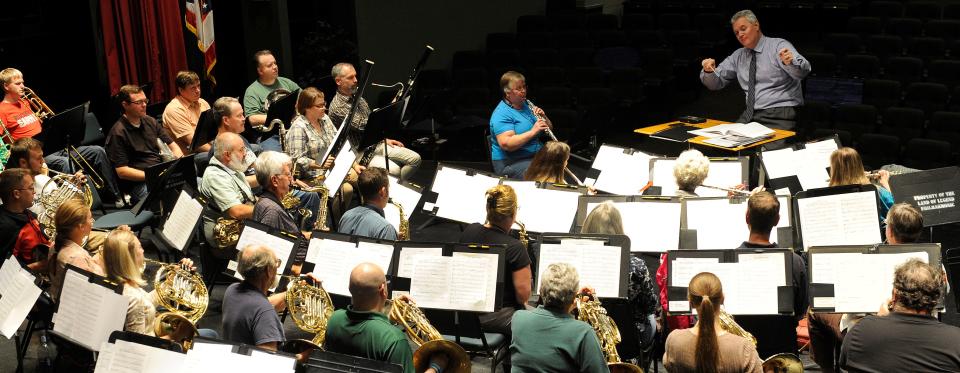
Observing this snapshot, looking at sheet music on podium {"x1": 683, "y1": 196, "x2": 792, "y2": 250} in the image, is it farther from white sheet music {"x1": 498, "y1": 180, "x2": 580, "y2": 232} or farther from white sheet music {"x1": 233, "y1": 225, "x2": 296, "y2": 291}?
white sheet music {"x1": 233, "y1": 225, "x2": 296, "y2": 291}

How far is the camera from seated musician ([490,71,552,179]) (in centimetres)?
768

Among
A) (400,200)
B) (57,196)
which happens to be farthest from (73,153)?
(400,200)

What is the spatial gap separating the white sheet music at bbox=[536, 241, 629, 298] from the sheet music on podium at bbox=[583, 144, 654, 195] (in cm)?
185

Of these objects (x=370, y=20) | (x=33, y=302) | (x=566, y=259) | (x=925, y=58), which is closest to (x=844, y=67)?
(x=925, y=58)

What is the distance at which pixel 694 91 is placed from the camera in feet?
41.4

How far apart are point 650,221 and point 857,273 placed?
1279mm

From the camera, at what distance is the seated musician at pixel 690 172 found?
19.3ft

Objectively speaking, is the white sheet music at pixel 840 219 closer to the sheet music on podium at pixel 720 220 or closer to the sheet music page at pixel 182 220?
the sheet music on podium at pixel 720 220

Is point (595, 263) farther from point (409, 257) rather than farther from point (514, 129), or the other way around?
point (514, 129)

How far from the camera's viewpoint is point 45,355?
5844 mm

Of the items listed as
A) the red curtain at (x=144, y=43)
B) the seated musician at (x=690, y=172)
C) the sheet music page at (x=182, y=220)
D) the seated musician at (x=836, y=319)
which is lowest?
the seated musician at (x=836, y=319)

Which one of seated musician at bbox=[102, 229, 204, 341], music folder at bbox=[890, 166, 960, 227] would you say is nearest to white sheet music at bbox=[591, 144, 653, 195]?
music folder at bbox=[890, 166, 960, 227]

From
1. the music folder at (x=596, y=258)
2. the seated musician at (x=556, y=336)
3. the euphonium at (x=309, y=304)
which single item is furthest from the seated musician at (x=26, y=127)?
the seated musician at (x=556, y=336)

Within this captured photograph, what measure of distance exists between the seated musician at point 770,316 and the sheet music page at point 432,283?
4.81 feet
